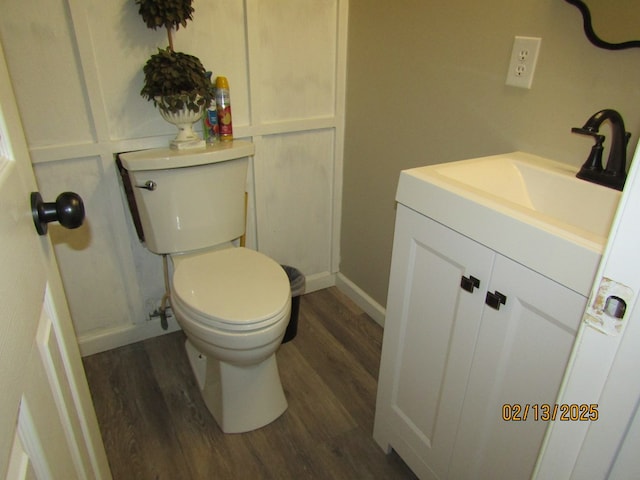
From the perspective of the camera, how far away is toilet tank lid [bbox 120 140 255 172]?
1.54 m

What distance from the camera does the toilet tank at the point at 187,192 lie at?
61.7 inches

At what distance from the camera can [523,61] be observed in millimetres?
1252

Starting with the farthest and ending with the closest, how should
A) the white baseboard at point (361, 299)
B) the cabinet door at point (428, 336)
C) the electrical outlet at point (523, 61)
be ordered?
the white baseboard at point (361, 299) < the electrical outlet at point (523, 61) < the cabinet door at point (428, 336)

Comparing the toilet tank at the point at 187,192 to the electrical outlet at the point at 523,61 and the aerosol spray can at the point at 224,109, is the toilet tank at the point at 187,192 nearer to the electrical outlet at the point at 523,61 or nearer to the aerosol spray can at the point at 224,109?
the aerosol spray can at the point at 224,109

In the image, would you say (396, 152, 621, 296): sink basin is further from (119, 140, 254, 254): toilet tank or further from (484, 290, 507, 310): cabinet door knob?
(119, 140, 254, 254): toilet tank

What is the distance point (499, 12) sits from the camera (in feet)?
4.23

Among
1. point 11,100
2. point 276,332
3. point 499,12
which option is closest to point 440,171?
point 499,12

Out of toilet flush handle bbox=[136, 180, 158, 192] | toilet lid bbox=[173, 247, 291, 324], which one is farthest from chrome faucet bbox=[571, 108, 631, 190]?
toilet flush handle bbox=[136, 180, 158, 192]

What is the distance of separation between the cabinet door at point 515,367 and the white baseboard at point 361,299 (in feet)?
3.15

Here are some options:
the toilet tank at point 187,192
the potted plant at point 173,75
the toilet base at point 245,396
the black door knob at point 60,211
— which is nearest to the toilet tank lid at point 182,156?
the toilet tank at point 187,192

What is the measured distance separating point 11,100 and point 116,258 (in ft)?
4.09

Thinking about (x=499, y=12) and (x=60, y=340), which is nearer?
(x=60, y=340)

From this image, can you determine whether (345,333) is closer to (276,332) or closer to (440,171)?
(276,332)

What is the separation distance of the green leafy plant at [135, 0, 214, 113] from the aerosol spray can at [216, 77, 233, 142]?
105 millimetres
